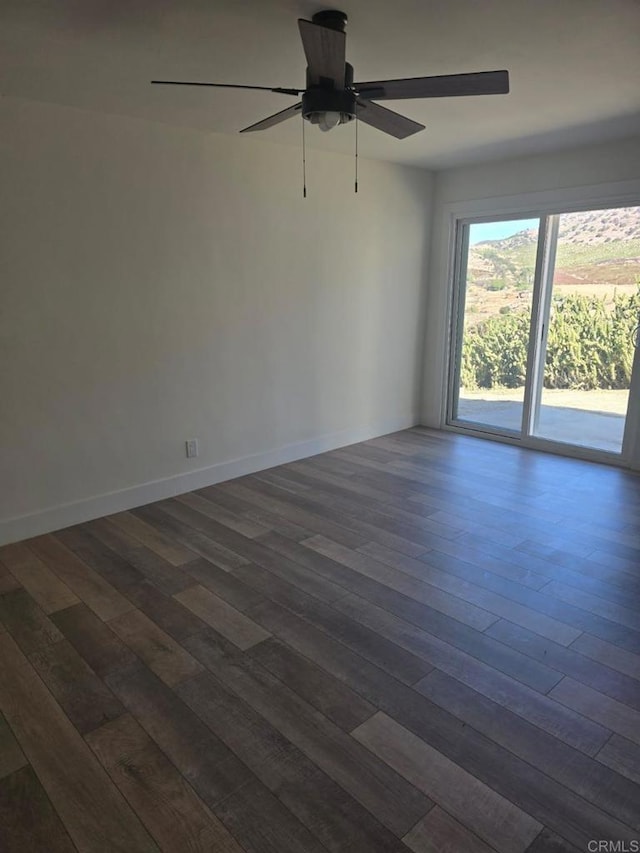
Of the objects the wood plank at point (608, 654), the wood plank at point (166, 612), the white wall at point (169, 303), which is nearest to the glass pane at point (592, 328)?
the white wall at point (169, 303)

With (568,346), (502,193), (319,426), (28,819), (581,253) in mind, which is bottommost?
(28,819)

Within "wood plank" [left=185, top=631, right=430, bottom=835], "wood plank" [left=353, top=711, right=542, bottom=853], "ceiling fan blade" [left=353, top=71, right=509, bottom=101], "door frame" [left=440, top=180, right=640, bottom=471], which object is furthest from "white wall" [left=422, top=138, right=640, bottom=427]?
"wood plank" [left=353, top=711, right=542, bottom=853]

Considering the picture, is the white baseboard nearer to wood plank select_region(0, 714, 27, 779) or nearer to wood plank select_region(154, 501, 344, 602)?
wood plank select_region(154, 501, 344, 602)

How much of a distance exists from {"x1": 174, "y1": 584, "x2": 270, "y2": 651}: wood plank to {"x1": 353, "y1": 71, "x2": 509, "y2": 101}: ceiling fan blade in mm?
2240

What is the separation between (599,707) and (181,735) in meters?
1.46

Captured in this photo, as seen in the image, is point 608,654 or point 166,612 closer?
point 608,654

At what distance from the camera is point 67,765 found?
1.76 metres

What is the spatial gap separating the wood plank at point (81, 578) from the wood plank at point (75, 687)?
0.27 meters

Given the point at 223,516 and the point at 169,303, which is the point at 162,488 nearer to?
the point at 223,516

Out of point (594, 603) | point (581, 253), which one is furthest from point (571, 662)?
point (581, 253)

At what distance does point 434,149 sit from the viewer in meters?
4.31

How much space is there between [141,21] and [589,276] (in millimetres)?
3836

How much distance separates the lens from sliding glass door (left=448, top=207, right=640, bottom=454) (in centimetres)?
448

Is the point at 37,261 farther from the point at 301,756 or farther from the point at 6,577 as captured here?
the point at 301,756
